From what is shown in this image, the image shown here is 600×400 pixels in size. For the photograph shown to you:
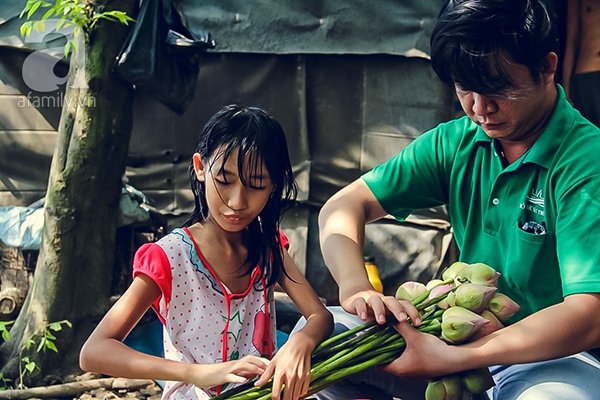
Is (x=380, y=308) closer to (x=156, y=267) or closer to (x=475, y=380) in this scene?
(x=475, y=380)

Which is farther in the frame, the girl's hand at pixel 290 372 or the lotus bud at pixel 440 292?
the lotus bud at pixel 440 292

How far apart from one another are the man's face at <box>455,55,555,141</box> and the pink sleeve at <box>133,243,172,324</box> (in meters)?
1.09

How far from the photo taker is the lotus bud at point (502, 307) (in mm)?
2533

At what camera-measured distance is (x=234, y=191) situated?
2615 millimetres

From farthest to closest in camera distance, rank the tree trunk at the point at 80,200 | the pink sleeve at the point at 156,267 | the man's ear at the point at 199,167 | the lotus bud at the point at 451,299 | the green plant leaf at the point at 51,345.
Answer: the tree trunk at the point at 80,200 → the green plant leaf at the point at 51,345 → the man's ear at the point at 199,167 → the pink sleeve at the point at 156,267 → the lotus bud at the point at 451,299

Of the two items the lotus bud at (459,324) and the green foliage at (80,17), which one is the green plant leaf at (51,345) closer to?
the green foliage at (80,17)

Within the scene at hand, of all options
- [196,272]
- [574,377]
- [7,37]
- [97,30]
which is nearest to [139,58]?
[97,30]

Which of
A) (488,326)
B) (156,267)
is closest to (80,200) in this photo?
(156,267)

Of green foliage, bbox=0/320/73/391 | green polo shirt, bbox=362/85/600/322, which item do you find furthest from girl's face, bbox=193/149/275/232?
green foliage, bbox=0/320/73/391

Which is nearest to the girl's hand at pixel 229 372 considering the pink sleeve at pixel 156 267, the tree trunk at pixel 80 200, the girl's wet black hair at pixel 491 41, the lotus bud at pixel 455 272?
the pink sleeve at pixel 156 267

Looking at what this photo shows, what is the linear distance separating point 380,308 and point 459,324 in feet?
0.80

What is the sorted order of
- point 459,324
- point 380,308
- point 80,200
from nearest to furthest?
1. point 459,324
2. point 380,308
3. point 80,200

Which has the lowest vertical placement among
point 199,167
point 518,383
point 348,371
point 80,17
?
point 518,383

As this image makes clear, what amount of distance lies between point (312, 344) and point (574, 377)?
2.63ft
